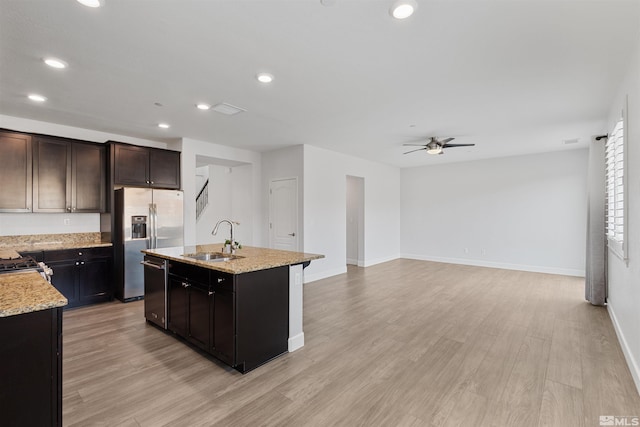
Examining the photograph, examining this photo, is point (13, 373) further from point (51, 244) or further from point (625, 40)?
point (625, 40)

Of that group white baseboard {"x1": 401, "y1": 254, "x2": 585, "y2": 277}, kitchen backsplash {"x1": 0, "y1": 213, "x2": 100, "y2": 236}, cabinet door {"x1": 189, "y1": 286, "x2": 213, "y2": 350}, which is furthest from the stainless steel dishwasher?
white baseboard {"x1": 401, "y1": 254, "x2": 585, "y2": 277}

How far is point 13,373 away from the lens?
1.43 metres

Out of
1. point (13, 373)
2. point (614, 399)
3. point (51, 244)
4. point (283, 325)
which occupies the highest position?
point (51, 244)

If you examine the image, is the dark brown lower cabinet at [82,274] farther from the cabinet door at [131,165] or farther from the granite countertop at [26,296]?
the granite countertop at [26,296]

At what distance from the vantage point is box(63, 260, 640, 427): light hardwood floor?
2.09m

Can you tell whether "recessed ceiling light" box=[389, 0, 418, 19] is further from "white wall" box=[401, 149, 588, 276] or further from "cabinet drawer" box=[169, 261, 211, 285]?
"white wall" box=[401, 149, 588, 276]

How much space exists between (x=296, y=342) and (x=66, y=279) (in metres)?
3.46

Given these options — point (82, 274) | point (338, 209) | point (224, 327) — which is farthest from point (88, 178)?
point (338, 209)

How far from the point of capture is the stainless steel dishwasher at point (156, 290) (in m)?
3.37

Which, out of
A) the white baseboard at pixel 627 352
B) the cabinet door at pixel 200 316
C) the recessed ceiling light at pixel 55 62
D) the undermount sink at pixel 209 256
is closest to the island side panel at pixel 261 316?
the cabinet door at pixel 200 316

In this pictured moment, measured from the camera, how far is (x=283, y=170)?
245 inches

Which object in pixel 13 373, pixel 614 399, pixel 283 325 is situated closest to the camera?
pixel 13 373

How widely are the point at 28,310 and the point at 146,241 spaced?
11.7ft

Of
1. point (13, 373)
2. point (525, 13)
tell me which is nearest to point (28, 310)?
point (13, 373)
